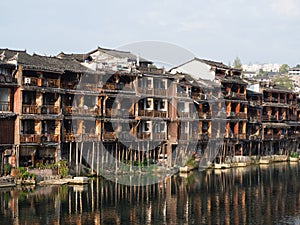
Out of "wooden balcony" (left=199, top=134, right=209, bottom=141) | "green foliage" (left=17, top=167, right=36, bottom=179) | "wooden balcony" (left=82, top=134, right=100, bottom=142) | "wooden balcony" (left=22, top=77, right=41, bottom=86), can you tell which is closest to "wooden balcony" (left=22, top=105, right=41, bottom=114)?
"wooden balcony" (left=22, top=77, right=41, bottom=86)

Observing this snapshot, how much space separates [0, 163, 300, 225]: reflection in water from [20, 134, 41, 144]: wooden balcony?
6112 mm

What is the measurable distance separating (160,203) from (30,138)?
1729 cm

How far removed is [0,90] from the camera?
178 ft

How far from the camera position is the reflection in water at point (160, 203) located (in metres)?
38.7

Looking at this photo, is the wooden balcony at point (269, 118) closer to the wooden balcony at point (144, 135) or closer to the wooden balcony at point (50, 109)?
the wooden balcony at point (144, 135)

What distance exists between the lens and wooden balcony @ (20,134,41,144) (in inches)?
2133

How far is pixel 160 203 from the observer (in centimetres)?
4544

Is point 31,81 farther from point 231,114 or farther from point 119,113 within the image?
point 231,114

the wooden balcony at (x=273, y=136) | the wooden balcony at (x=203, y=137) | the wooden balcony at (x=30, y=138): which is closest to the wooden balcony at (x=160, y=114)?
the wooden balcony at (x=203, y=137)

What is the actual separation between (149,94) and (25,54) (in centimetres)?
1760

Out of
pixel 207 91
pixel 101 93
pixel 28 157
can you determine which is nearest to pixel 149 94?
pixel 101 93

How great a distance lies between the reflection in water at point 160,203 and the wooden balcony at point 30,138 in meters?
6.11

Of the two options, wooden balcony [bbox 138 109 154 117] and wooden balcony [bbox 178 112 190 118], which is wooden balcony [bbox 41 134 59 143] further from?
wooden balcony [bbox 178 112 190 118]

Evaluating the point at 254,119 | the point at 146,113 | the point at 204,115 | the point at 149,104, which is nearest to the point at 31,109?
the point at 146,113
